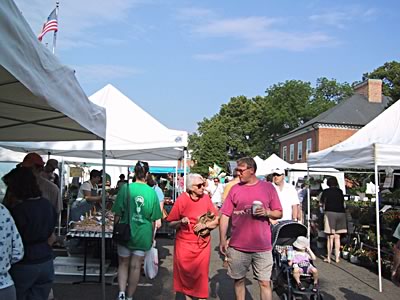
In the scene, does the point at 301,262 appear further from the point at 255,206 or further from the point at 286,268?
the point at 255,206

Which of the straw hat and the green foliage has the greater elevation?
the green foliage

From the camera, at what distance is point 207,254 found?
495 centimetres

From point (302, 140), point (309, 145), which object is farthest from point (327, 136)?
point (302, 140)

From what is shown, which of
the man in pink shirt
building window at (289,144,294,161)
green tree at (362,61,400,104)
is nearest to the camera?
the man in pink shirt

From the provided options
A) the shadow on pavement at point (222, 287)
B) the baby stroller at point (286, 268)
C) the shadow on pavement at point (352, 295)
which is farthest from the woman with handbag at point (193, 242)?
the shadow on pavement at point (352, 295)

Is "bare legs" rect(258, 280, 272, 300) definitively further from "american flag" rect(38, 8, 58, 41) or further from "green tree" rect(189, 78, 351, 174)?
"green tree" rect(189, 78, 351, 174)

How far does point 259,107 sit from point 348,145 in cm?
5888

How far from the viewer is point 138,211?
5.47 meters

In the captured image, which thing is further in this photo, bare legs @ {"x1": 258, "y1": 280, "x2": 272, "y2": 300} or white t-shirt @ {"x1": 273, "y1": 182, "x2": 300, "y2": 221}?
white t-shirt @ {"x1": 273, "y1": 182, "x2": 300, "y2": 221}

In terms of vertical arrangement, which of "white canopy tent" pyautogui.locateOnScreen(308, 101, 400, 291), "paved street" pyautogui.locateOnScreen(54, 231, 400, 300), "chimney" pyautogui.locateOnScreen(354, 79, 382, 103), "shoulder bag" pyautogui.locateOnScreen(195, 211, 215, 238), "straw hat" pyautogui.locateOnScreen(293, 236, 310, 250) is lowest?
"paved street" pyautogui.locateOnScreen(54, 231, 400, 300)

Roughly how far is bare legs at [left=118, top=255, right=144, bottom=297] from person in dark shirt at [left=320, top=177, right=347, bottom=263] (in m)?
5.16

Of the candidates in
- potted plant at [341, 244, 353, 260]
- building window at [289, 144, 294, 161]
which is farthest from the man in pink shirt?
building window at [289, 144, 294, 161]

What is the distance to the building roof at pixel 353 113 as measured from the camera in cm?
4453

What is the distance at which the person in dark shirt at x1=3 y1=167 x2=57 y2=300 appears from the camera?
10.3 ft
